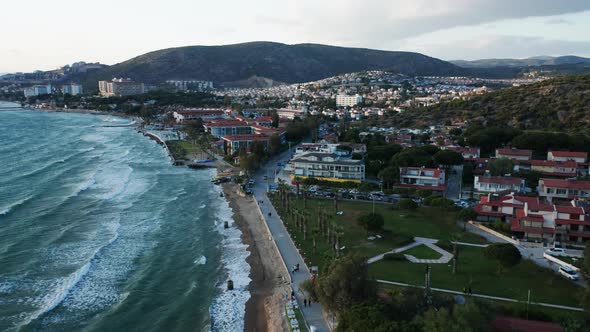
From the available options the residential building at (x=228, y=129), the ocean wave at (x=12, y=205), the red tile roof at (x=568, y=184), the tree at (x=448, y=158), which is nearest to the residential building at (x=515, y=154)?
the tree at (x=448, y=158)

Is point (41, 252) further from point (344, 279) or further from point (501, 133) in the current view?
point (501, 133)

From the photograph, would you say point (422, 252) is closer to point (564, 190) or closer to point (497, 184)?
point (497, 184)

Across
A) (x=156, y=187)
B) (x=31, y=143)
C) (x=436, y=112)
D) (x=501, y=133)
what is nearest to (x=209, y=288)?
(x=156, y=187)

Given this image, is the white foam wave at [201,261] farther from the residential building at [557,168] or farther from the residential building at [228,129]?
the residential building at [228,129]

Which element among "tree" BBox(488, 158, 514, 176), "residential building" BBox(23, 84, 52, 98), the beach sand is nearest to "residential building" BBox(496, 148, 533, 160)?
"tree" BBox(488, 158, 514, 176)

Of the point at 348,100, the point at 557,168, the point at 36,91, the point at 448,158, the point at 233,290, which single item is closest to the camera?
the point at 233,290

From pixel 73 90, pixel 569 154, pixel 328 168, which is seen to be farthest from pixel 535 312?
pixel 73 90
